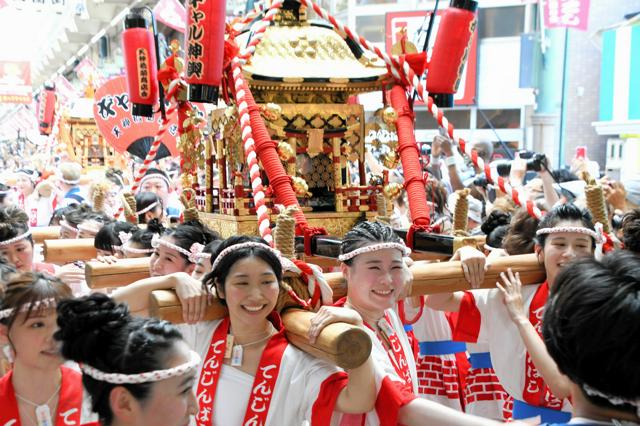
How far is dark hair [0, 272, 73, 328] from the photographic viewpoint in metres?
2.01

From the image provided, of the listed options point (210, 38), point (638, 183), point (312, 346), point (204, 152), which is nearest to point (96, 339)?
point (312, 346)

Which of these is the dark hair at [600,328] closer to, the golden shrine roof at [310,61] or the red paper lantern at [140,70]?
the golden shrine roof at [310,61]

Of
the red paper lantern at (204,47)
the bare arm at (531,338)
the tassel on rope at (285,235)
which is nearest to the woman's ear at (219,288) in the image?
the tassel on rope at (285,235)

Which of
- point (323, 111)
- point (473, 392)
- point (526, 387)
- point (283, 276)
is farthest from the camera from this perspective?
point (323, 111)

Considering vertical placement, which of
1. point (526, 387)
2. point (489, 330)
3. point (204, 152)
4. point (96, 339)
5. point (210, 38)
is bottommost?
point (526, 387)

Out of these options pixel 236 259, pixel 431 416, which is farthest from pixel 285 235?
pixel 431 416

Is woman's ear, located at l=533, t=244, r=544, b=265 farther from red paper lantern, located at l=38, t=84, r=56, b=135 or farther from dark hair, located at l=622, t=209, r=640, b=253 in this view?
red paper lantern, located at l=38, t=84, r=56, b=135

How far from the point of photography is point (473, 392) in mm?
3303

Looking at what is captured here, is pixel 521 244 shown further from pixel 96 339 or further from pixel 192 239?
pixel 96 339

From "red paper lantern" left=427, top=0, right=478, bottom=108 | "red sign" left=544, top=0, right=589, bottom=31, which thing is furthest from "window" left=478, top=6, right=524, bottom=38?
"red paper lantern" left=427, top=0, right=478, bottom=108

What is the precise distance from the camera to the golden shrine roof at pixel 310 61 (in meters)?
3.91

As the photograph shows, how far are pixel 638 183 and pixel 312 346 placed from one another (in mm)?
3025

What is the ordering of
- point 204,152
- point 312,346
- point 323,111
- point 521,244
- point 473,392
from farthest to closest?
point 204,152 → point 323,111 → point 473,392 → point 521,244 → point 312,346

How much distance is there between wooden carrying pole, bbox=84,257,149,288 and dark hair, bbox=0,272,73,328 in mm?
392
